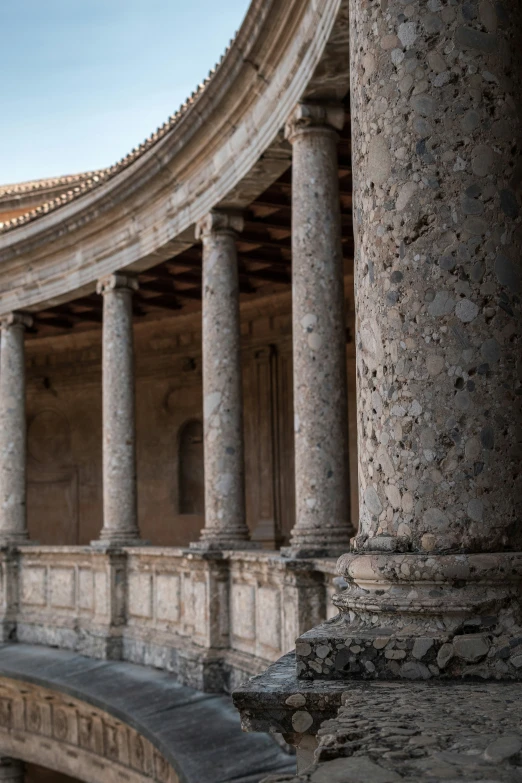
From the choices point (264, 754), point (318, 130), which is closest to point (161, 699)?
point (264, 754)

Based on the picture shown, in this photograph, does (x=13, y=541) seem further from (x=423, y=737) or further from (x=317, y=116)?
(x=423, y=737)

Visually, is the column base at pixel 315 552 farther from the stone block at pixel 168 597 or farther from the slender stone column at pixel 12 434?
the slender stone column at pixel 12 434

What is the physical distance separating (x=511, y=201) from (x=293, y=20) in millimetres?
7799

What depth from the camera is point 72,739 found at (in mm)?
15758

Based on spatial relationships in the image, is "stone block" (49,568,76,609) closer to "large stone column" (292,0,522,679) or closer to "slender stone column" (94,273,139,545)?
"slender stone column" (94,273,139,545)

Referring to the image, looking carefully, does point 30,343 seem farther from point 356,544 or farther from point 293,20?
point 356,544

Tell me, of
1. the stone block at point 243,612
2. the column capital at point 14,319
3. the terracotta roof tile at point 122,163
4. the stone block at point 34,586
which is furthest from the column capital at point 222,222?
the stone block at point 34,586

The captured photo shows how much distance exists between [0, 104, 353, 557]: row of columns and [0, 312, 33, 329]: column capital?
26 mm

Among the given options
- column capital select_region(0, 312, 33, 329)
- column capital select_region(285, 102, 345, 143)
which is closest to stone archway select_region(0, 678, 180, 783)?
column capital select_region(0, 312, 33, 329)

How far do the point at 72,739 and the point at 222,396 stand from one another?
615cm

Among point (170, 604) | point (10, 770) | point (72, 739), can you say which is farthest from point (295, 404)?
point (10, 770)

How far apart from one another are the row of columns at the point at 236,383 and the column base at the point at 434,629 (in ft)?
21.2

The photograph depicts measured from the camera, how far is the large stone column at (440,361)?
4453 mm

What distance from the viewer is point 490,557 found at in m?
4.46
